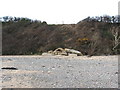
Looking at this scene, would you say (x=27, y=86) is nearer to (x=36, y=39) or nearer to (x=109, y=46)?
(x=109, y=46)

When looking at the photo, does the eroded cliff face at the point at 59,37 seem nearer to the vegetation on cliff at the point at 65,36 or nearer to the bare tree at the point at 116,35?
the vegetation on cliff at the point at 65,36

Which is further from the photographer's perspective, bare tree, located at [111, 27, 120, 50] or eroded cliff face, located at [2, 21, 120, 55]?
eroded cliff face, located at [2, 21, 120, 55]

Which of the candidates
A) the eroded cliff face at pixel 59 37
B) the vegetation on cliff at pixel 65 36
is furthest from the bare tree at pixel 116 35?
the eroded cliff face at pixel 59 37

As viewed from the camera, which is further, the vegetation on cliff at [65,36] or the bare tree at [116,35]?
the vegetation on cliff at [65,36]

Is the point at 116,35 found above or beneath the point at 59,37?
above

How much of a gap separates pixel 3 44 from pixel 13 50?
304 cm

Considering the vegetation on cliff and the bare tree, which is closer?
the bare tree

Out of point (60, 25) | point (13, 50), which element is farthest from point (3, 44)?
point (60, 25)

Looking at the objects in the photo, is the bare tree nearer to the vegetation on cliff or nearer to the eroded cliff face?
the vegetation on cliff

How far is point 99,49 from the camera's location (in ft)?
108

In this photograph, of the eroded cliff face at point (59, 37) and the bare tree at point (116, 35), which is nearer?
the bare tree at point (116, 35)

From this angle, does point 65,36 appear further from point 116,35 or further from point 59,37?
point 116,35

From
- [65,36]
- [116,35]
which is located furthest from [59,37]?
[116,35]

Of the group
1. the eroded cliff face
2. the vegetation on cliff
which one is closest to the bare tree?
the vegetation on cliff
